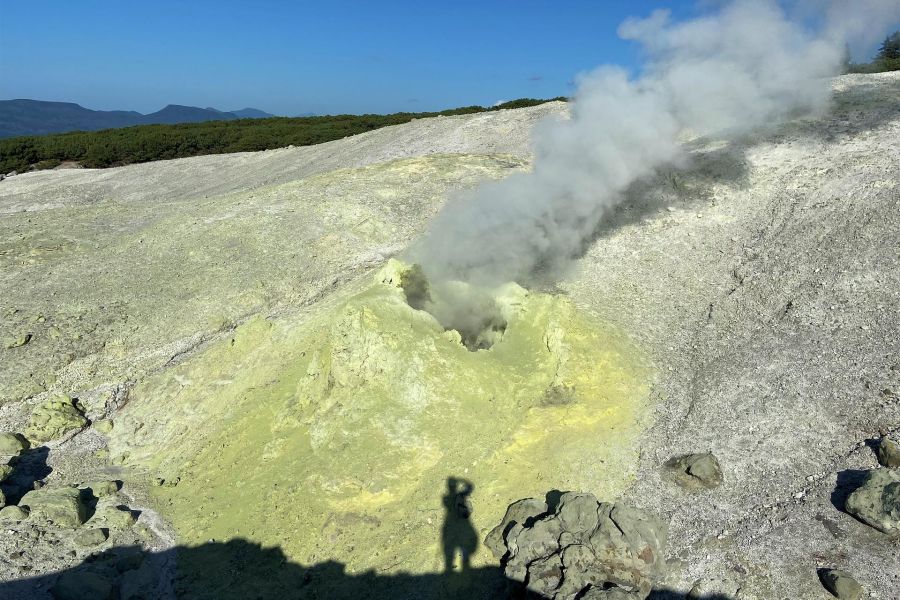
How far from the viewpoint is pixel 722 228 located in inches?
792

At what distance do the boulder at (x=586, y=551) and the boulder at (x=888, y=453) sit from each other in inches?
190

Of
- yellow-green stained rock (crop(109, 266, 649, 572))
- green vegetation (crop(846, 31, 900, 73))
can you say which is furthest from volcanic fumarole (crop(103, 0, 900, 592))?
green vegetation (crop(846, 31, 900, 73))

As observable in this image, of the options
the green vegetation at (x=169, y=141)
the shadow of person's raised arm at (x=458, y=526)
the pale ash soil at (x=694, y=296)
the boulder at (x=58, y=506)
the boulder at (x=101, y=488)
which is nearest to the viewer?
the shadow of person's raised arm at (x=458, y=526)

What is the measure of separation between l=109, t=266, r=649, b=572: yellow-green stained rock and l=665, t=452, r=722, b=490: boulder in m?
0.99

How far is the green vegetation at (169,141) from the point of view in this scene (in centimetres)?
5506

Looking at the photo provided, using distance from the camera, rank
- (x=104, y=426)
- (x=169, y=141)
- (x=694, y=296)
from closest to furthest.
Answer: (x=104, y=426)
(x=694, y=296)
(x=169, y=141)

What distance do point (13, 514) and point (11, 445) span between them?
382 centimetres

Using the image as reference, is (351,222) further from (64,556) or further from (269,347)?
(64,556)

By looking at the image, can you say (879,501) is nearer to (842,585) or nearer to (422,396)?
(842,585)

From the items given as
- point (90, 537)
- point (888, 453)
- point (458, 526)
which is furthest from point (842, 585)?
point (90, 537)

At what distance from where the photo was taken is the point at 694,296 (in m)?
17.7

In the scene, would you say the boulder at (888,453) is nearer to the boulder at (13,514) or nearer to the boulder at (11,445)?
the boulder at (13,514)

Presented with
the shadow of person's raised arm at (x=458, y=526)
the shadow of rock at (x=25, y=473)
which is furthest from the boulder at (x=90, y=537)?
A: the shadow of person's raised arm at (x=458, y=526)

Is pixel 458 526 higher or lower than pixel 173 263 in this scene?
lower
